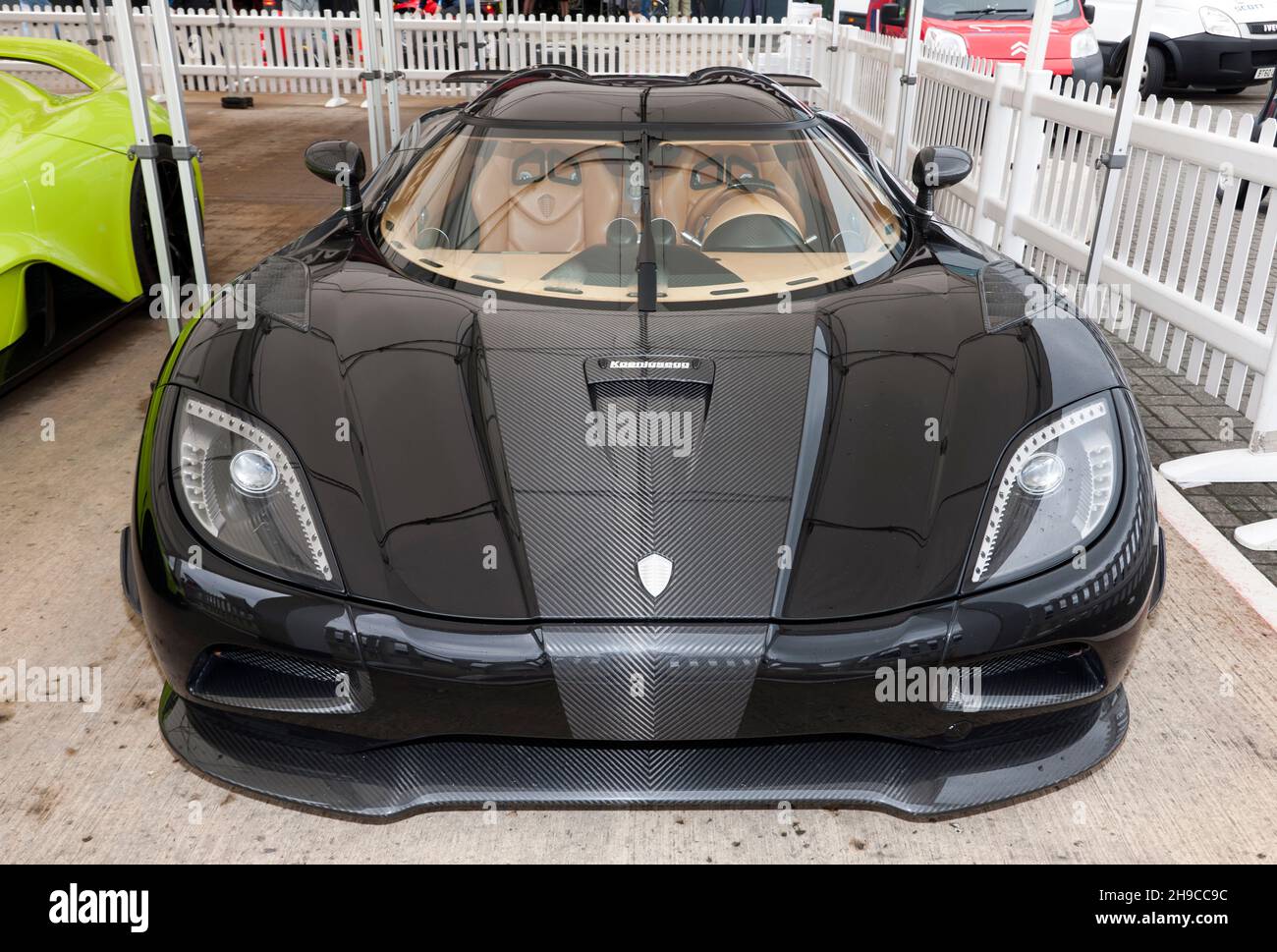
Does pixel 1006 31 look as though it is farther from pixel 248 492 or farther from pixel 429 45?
pixel 248 492

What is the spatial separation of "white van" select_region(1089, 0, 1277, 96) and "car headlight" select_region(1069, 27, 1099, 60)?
7.35 feet

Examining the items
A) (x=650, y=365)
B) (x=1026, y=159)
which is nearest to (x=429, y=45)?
(x=1026, y=159)

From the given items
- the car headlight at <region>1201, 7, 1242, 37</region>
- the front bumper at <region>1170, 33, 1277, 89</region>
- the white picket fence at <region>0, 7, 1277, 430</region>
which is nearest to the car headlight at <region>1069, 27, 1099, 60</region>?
the white picket fence at <region>0, 7, 1277, 430</region>

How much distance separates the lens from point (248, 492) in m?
2.03

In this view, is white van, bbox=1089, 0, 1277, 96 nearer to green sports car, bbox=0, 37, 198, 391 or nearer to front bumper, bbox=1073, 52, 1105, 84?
front bumper, bbox=1073, 52, 1105, 84

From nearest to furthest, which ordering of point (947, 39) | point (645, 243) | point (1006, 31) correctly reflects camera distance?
point (645, 243) < point (947, 39) < point (1006, 31)

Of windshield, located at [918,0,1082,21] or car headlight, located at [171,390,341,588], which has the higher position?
windshield, located at [918,0,1082,21]

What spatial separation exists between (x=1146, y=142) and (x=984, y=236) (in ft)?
6.72

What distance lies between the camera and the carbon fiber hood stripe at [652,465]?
186 cm

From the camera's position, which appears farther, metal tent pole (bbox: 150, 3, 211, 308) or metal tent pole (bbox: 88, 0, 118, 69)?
metal tent pole (bbox: 88, 0, 118, 69)

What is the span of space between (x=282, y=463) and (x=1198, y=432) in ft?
11.7

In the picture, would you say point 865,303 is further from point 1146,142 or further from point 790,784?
point 1146,142

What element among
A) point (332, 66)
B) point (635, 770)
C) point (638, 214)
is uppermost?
point (638, 214)

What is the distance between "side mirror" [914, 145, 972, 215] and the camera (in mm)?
3197
